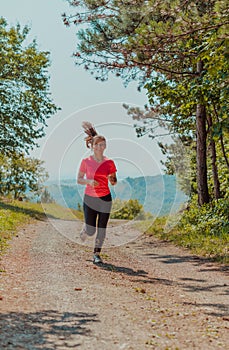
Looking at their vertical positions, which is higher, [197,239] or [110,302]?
[197,239]

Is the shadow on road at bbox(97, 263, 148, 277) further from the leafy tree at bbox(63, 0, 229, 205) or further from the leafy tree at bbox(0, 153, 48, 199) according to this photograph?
the leafy tree at bbox(0, 153, 48, 199)

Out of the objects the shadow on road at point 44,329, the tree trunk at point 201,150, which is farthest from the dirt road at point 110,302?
the tree trunk at point 201,150

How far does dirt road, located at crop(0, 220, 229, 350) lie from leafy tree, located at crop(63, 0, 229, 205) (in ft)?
9.29

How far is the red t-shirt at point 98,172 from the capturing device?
8.48 meters

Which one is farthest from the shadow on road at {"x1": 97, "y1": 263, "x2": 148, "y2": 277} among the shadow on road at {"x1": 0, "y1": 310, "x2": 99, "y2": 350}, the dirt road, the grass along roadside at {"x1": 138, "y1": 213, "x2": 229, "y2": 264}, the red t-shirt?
the shadow on road at {"x1": 0, "y1": 310, "x2": 99, "y2": 350}

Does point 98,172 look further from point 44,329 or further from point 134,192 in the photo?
point 44,329

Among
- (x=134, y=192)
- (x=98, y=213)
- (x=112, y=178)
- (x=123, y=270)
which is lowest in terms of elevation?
(x=123, y=270)

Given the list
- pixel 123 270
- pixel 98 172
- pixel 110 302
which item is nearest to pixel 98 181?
pixel 98 172

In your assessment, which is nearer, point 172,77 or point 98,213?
point 98,213

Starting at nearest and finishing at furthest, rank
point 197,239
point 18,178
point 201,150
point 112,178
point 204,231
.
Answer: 1. point 112,178
2. point 197,239
3. point 204,231
4. point 201,150
5. point 18,178

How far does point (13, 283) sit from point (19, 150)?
19668 millimetres

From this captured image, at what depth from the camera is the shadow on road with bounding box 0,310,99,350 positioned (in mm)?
4207

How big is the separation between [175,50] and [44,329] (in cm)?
947

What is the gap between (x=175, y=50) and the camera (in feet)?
41.4
